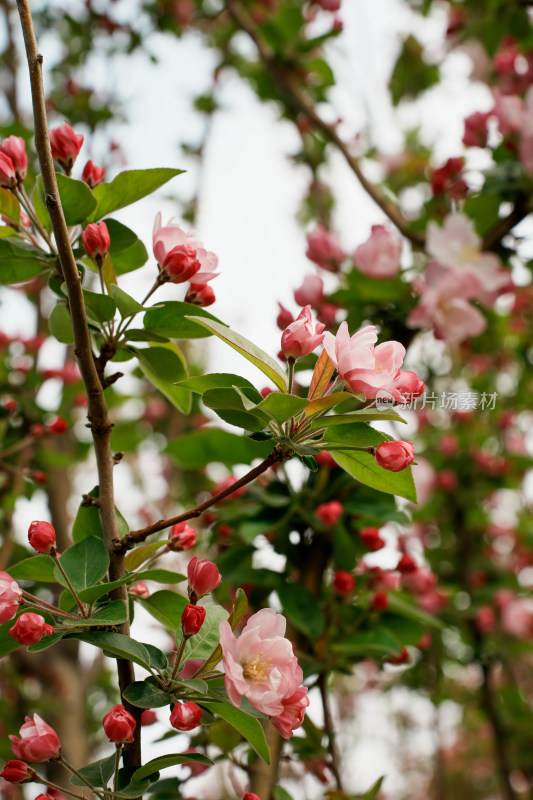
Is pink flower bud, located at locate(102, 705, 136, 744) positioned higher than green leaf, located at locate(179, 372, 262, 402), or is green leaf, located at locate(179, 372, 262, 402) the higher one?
green leaf, located at locate(179, 372, 262, 402)

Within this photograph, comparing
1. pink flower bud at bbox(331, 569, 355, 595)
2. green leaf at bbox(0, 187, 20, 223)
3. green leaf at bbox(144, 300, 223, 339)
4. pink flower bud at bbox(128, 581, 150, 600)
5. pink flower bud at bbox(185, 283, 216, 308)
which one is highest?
green leaf at bbox(0, 187, 20, 223)

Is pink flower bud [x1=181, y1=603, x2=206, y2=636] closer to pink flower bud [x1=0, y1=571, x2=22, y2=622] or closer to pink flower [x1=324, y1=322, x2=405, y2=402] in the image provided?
pink flower bud [x1=0, y1=571, x2=22, y2=622]

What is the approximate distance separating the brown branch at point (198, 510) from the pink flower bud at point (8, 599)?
0.10 metres

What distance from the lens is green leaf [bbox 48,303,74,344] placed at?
83 cm

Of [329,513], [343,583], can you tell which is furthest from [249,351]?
[343,583]

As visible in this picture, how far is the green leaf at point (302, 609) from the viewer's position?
107 cm

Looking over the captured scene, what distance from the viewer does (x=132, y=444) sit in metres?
2.11

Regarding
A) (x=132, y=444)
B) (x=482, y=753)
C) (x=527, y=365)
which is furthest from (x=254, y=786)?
(x=482, y=753)

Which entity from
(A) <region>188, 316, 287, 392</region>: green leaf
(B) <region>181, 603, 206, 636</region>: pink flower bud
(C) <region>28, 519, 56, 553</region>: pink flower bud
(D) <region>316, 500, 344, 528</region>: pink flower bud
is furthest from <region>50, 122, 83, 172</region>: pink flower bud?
(D) <region>316, 500, 344, 528</region>: pink flower bud

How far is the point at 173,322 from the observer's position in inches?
31.8

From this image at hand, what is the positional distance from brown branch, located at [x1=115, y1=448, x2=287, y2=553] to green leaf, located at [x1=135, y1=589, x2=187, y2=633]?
0.12 m

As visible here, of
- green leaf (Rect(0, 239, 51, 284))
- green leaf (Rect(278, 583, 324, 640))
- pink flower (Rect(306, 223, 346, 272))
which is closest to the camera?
green leaf (Rect(0, 239, 51, 284))

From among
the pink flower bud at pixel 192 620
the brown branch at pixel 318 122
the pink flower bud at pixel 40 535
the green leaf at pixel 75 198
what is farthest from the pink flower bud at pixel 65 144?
the brown branch at pixel 318 122

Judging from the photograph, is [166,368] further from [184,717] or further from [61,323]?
[184,717]
